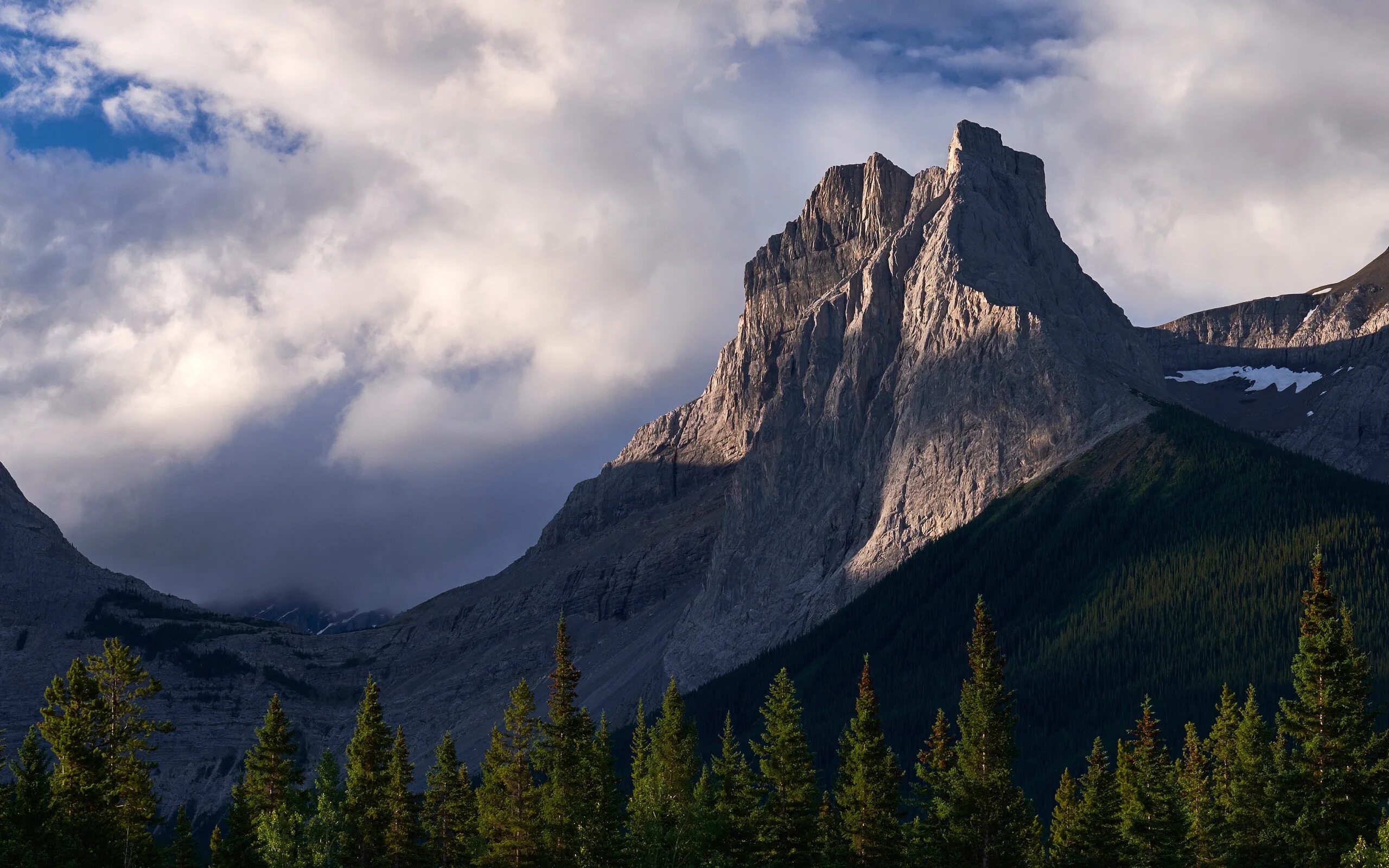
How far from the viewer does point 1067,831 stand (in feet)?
293

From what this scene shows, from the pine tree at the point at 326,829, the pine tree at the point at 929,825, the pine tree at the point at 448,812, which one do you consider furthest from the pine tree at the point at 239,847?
the pine tree at the point at 929,825

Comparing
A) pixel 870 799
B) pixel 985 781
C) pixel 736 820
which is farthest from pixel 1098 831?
pixel 736 820

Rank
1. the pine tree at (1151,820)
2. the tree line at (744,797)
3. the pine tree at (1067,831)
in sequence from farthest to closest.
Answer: the pine tree at (1067,831) → the pine tree at (1151,820) → the tree line at (744,797)

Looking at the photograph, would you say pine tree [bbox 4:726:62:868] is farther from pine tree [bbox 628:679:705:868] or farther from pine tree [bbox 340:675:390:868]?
pine tree [bbox 628:679:705:868]

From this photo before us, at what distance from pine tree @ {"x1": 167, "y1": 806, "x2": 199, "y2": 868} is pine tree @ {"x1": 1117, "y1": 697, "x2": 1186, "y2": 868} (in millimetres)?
50355

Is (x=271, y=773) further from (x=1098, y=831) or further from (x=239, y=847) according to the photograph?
(x=1098, y=831)

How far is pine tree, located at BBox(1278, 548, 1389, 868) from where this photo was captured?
74.8 m

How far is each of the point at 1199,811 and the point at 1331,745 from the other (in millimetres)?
17105

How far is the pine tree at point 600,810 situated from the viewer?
82812 millimetres

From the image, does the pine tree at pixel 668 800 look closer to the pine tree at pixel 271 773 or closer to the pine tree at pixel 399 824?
the pine tree at pixel 399 824

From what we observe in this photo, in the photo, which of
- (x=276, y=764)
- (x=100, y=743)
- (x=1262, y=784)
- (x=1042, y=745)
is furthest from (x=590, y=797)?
(x=1042, y=745)

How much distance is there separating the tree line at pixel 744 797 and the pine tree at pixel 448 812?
0.15 meters

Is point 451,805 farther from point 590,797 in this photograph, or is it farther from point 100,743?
point 100,743

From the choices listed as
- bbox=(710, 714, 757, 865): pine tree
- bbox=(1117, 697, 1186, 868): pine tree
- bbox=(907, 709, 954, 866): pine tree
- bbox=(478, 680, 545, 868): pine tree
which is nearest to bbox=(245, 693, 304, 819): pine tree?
bbox=(478, 680, 545, 868): pine tree
